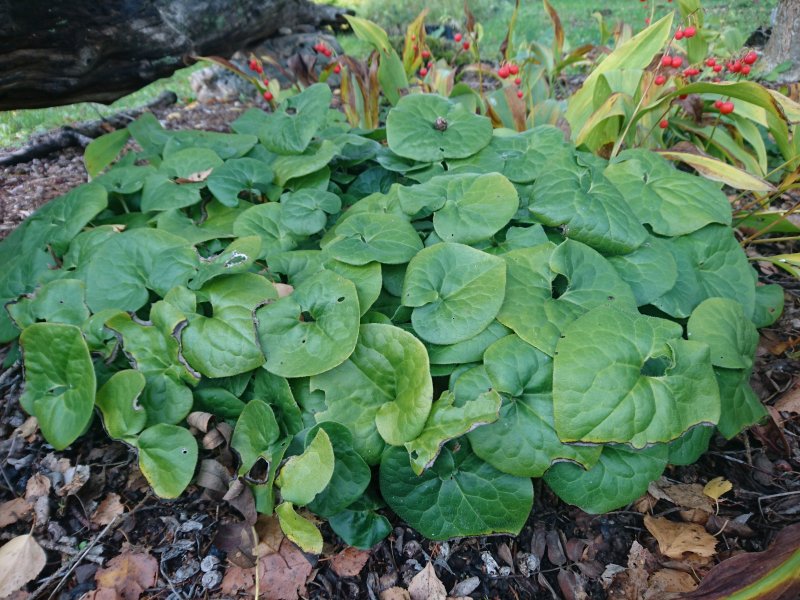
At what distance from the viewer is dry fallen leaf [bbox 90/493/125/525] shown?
5.28 ft

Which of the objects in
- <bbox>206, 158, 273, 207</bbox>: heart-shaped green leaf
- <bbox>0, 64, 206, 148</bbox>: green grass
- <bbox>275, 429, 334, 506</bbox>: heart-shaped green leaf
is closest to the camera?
<bbox>275, 429, 334, 506</bbox>: heart-shaped green leaf

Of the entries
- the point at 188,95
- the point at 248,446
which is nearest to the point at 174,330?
the point at 248,446

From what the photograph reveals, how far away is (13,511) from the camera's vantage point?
1.60m

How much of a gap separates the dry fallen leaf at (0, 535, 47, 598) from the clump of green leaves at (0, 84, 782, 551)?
29 cm

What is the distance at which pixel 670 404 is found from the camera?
1.42 m

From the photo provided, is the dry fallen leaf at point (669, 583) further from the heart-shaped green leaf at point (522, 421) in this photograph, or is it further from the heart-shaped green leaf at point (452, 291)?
the heart-shaped green leaf at point (452, 291)

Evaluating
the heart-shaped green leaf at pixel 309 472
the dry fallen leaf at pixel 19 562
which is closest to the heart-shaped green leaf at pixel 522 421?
the heart-shaped green leaf at pixel 309 472

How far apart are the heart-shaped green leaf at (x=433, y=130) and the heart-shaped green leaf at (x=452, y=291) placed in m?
0.64

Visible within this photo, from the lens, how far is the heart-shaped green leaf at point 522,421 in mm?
1464

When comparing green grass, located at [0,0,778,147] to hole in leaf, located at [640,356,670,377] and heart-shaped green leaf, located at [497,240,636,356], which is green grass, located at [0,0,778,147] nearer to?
heart-shaped green leaf, located at [497,240,636,356]

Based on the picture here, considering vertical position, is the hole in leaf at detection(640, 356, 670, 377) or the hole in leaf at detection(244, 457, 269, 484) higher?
the hole in leaf at detection(640, 356, 670, 377)

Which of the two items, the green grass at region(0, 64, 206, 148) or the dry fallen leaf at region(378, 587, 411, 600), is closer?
the dry fallen leaf at region(378, 587, 411, 600)

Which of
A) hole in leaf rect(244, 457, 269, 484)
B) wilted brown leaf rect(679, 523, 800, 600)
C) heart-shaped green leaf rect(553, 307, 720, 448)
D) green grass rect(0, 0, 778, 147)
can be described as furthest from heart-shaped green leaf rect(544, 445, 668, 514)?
green grass rect(0, 0, 778, 147)

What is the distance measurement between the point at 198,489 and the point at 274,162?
4.73 feet
